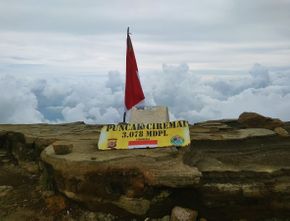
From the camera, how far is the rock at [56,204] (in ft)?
30.9

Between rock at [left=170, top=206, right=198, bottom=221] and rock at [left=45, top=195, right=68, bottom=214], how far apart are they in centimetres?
268

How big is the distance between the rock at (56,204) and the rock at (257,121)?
729 cm

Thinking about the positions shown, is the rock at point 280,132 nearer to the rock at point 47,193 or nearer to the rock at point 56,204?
the rock at point 56,204

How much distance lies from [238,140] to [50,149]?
528cm

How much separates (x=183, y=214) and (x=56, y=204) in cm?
312

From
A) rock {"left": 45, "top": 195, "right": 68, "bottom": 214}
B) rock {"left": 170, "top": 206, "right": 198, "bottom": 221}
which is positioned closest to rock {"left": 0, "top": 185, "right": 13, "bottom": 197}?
rock {"left": 45, "top": 195, "right": 68, "bottom": 214}

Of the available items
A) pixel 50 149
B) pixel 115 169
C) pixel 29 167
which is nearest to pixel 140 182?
pixel 115 169

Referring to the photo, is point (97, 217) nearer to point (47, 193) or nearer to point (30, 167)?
point (47, 193)

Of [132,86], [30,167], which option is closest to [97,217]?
[30,167]

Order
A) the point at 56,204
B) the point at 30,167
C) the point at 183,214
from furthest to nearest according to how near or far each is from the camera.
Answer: the point at 30,167 < the point at 56,204 < the point at 183,214

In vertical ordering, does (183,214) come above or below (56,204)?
above

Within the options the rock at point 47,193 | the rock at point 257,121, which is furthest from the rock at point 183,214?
the rock at point 257,121

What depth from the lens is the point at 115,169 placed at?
896cm

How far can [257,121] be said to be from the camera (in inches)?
544
